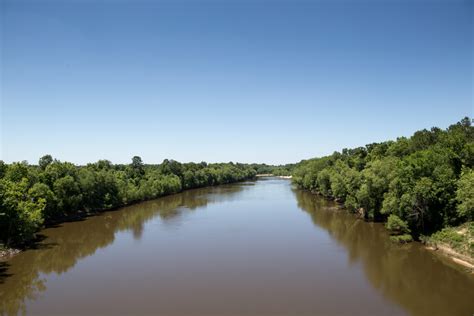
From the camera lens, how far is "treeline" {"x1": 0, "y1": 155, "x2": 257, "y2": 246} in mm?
34562

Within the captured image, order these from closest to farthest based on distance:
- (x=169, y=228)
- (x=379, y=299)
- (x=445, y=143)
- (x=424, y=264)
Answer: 1. (x=379, y=299)
2. (x=424, y=264)
3. (x=445, y=143)
4. (x=169, y=228)

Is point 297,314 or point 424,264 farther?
point 424,264

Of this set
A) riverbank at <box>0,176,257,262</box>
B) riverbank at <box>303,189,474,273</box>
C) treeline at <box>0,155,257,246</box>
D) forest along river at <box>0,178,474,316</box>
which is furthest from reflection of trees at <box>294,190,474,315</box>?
treeline at <box>0,155,257,246</box>

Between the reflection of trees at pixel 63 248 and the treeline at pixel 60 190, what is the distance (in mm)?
2551

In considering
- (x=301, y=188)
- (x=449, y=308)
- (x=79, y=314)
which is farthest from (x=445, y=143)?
(x=301, y=188)

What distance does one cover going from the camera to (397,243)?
117ft

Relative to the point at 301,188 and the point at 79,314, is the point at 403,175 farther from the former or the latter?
the point at 301,188

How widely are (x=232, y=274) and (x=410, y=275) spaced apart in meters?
13.2

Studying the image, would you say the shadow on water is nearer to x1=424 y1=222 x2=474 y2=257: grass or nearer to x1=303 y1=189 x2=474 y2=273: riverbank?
x1=303 y1=189 x2=474 y2=273: riverbank

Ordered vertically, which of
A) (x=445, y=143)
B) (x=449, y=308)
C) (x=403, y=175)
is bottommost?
(x=449, y=308)

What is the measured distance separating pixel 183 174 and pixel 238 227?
61718 mm

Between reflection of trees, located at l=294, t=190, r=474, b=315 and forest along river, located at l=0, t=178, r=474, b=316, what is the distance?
68mm

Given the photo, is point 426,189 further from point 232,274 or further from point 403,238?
point 232,274

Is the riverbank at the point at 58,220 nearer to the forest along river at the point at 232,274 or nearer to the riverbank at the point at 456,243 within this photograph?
the forest along river at the point at 232,274
